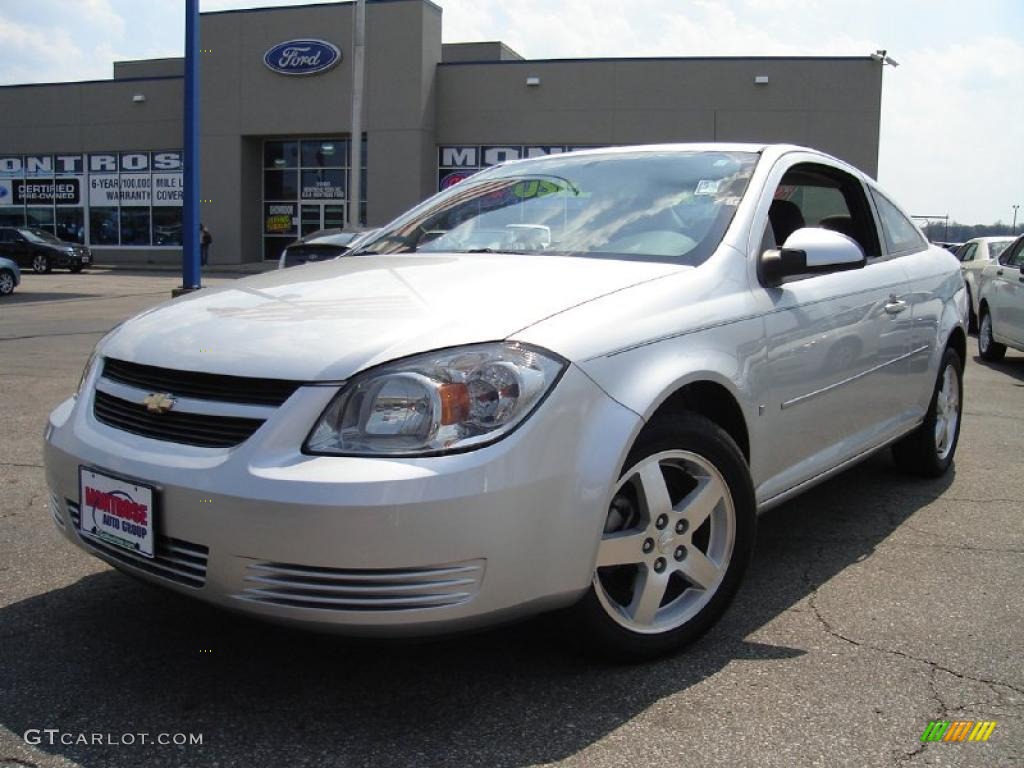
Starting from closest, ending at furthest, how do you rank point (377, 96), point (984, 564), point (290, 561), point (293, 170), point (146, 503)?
point (290, 561) → point (146, 503) → point (984, 564) → point (377, 96) → point (293, 170)

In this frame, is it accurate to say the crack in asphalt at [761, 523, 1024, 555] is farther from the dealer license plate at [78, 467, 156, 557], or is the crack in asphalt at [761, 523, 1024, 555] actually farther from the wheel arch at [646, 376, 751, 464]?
the dealer license plate at [78, 467, 156, 557]

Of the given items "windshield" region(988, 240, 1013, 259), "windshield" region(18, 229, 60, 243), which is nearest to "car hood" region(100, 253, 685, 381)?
"windshield" region(988, 240, 1013, 259)

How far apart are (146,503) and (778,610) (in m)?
2.09

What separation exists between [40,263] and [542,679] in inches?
1225

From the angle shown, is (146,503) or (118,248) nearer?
(146,503)

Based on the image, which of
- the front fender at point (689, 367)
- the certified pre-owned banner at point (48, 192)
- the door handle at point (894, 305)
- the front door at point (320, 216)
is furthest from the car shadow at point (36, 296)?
the certified pre-owned banner at point (48, 192)

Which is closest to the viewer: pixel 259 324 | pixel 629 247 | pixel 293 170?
pixel 259 324

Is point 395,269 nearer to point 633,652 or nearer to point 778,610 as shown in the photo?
point 633,652

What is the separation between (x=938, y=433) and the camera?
202 inches

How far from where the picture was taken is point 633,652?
9.02ft

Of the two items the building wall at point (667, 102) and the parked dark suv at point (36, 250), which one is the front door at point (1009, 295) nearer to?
the building wall at point (667, 102)

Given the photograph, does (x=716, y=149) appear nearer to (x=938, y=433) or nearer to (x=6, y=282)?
(x=938, y=433)

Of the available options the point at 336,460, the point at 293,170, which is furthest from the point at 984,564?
the point at 293,170

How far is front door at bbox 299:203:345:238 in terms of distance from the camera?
34656 mm
